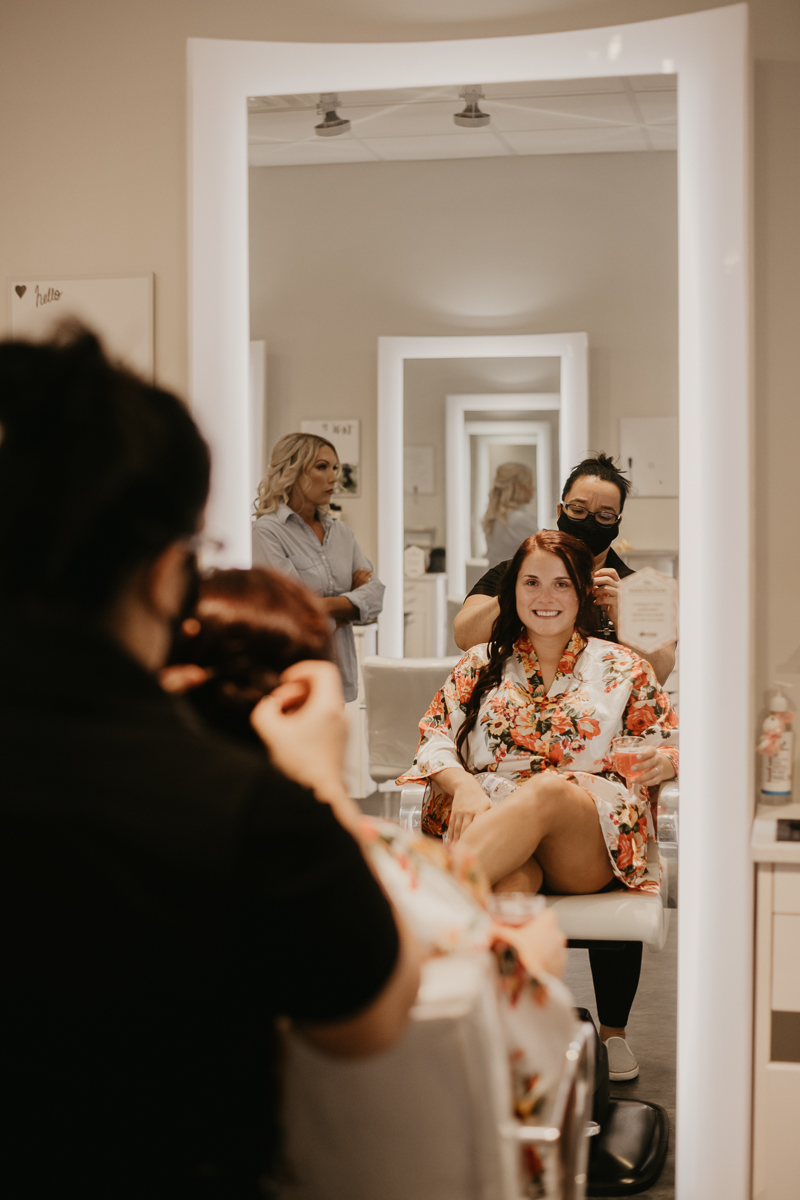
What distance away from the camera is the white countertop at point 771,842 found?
1806 millimetres

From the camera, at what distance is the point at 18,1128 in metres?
0.77

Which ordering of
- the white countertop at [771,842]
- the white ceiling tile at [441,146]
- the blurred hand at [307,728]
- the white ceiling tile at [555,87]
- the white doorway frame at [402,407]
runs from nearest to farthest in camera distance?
the blurred hand at [307,728] < the white countertop at [771,842] < the white ceiling tile at [555,87] < the white ceiling tile at [441,146] < the white doorway frame at [402,407]

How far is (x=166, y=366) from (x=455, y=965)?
4.88 feet

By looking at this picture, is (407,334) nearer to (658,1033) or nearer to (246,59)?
(246,59)

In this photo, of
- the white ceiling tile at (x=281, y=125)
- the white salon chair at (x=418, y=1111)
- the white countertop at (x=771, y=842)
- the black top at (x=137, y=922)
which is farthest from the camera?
the white ceiling tile at (x=281, y=125)

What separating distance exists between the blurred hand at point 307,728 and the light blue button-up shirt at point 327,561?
1.20 meters

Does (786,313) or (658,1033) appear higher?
(786,313)

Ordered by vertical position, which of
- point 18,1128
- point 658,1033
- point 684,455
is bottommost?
point 658,1033

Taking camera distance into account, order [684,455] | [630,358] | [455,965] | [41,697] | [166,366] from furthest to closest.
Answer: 1. [630,358]
2. [166,366]
3. [684,455]
4. [455,965]
5. [41,697]

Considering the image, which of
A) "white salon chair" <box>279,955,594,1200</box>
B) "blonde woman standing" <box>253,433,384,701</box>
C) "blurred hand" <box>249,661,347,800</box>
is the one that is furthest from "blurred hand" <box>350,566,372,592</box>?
"white salon chair" <box>279,955,594,1200</box>

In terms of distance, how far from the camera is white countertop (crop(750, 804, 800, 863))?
1806 mm

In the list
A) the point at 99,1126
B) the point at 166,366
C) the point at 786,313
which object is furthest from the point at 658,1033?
the point at 99,1126

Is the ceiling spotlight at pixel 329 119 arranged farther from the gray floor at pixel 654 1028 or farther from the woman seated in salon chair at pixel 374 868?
the gray floor at pixel 654 1028

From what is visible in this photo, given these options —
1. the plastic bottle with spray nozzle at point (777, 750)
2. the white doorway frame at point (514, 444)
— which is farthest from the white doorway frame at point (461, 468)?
the plastic bottle with spray nozzle at point (777, 750)
